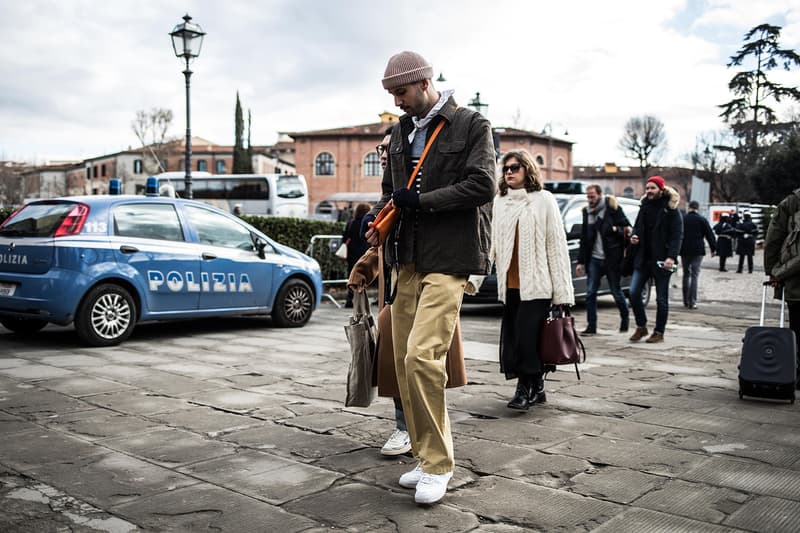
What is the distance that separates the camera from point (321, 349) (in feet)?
28.2

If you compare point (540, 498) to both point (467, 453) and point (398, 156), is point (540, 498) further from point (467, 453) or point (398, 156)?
point (398, 156)

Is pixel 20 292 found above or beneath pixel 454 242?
beneath

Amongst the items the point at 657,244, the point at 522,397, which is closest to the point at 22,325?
the point at 522,397

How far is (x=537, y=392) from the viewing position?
5.77 m

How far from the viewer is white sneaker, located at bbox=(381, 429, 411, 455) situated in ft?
14.1

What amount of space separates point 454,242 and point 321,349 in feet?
16.6

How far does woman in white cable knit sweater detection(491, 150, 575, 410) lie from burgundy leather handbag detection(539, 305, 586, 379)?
8cm

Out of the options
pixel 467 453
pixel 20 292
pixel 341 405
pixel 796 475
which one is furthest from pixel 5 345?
pixel 796 475

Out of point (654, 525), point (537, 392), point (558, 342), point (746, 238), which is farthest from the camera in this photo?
point (746, 238)

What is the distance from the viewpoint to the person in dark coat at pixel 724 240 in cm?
2531

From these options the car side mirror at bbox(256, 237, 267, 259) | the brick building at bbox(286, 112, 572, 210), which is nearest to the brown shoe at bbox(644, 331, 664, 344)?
the car side mirror at bbox(256, 237, 267, 259)

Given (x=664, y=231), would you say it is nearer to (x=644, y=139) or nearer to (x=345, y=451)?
(x=345, y=451)

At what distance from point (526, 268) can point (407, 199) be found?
2323mm

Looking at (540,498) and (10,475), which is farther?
(10,475)
